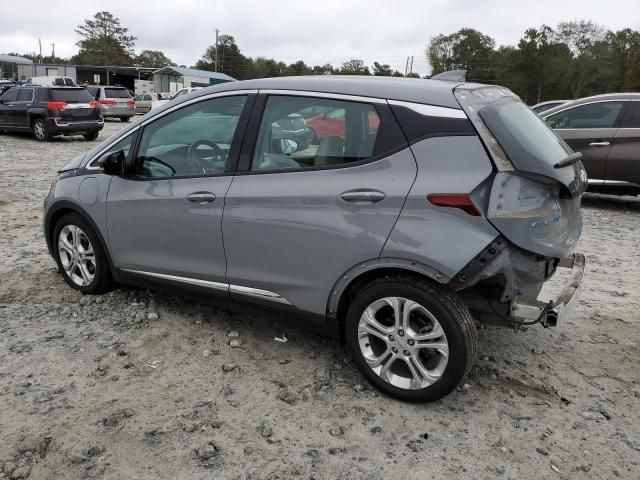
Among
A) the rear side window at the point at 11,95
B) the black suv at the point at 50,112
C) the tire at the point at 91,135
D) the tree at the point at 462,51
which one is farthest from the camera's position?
the tree at the point at 462,51

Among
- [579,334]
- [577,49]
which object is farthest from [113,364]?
[577,49]

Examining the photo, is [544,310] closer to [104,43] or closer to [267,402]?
[267,402]

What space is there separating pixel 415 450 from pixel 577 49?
6095cm

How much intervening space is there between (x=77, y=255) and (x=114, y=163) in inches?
37.1

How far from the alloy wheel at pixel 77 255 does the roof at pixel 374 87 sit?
178cm

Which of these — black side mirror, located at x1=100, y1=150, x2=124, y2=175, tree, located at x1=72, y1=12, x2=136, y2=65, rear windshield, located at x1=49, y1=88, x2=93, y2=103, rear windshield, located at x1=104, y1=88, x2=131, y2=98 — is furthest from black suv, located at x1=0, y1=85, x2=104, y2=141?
tree, located at x1=72, y1=12, x2=136, y2=65

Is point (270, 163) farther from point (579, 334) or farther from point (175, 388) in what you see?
point (579, 334)

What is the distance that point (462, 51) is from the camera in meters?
65.4

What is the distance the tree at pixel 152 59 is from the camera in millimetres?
90812

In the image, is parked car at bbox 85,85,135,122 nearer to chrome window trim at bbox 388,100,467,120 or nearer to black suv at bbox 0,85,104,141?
black suv at bbox 0,85,104,141

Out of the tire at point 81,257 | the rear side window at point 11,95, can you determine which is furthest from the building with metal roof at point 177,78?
the tire at point 81,257

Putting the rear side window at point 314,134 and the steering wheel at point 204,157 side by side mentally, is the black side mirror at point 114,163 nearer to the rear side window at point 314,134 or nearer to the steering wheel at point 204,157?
the steering wheel at point 204,157

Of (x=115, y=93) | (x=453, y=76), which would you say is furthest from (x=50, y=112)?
(x=453, y=76)

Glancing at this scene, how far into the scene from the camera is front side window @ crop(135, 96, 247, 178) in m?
3.44
